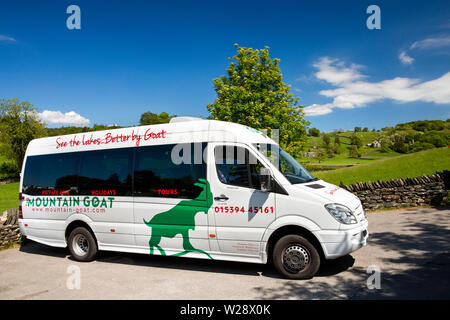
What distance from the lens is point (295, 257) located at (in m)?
5.61

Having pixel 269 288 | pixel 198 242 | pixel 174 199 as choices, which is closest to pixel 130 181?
pixel 174 199

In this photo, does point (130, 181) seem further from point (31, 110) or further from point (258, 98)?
point (31, 110)

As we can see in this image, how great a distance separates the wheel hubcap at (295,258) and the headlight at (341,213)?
2.80 feet

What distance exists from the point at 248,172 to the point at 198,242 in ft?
5.93

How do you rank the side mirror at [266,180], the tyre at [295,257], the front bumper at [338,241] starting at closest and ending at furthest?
the front bumper at [338,241], the tyre at [295,257], the side mirror at [266,180]

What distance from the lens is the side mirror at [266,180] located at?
18.7ft

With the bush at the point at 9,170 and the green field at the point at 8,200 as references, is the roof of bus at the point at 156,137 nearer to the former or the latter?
the green field at the point at 8,200

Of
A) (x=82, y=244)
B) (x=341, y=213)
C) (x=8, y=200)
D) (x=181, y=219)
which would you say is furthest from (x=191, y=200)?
(x=8, y=200)

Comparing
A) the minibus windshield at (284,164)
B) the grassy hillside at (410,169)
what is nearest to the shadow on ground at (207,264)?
the minibus windshield at (284,164)

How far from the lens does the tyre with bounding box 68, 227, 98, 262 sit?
757 centimetres

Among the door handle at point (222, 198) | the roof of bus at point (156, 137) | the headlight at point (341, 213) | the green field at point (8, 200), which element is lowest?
the green field at point (8, 200)

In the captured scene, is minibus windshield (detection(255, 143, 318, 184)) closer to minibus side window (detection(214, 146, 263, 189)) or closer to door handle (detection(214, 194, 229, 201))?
minibus side window (detection(214, 146, 263, 189))

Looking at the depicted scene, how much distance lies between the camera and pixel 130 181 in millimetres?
7164

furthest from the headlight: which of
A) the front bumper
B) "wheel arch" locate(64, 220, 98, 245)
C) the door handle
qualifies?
"wheel arch" locate(64, 220, 98, 245)
